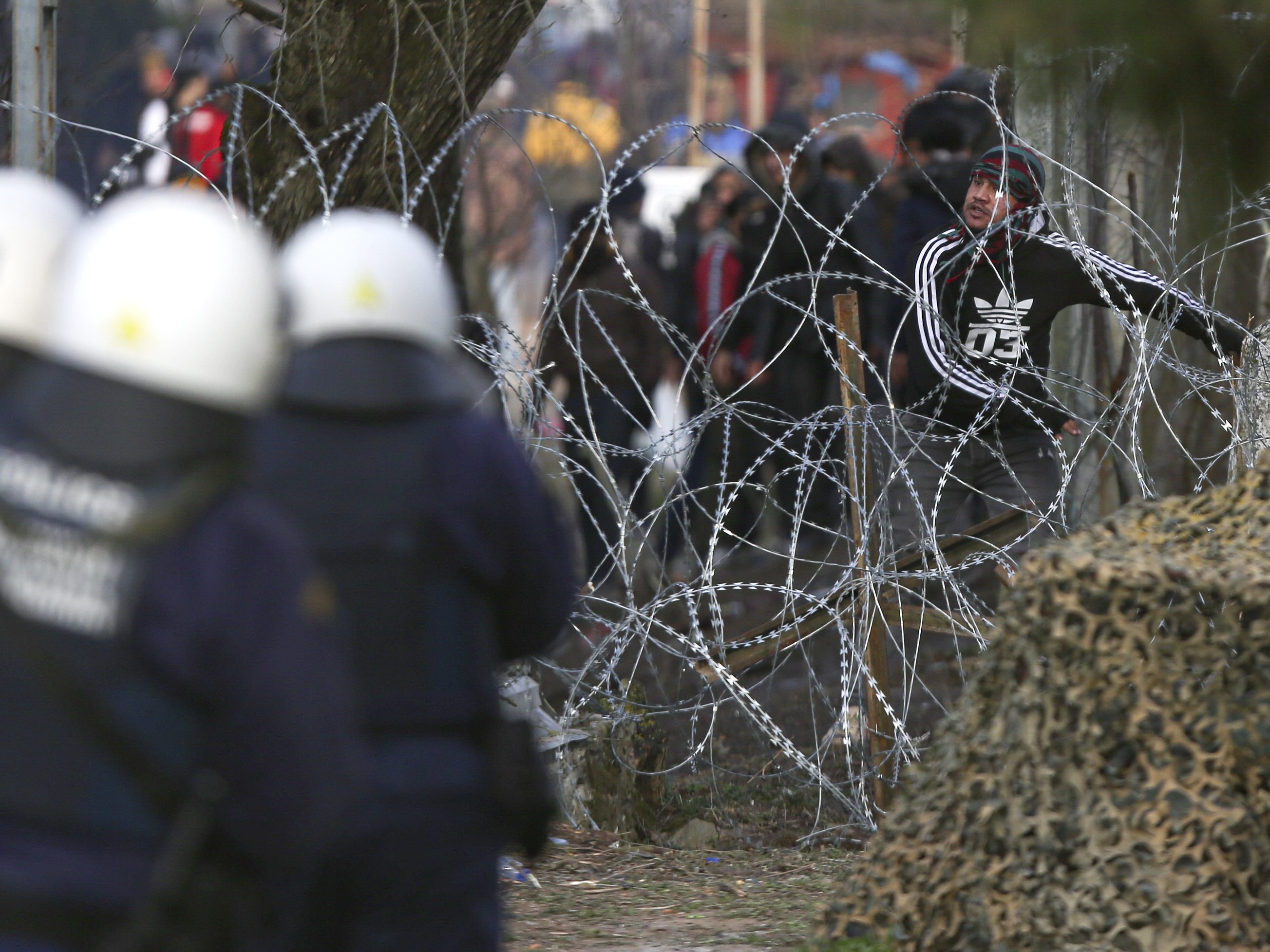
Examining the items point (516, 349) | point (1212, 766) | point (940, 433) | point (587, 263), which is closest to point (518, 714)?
point (516, 349)

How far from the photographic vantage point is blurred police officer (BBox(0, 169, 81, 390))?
1911 millimetres

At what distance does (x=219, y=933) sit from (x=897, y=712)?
15.6 feet

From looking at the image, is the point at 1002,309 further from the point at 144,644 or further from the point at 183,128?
the point at 183,128

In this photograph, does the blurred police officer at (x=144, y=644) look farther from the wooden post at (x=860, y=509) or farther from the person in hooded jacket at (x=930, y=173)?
the person in hooded jacket at (x=930, y=173)

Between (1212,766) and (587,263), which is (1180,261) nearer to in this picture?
(1212,766)

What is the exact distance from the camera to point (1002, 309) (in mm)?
5488

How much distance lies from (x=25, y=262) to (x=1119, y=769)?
2228 mm

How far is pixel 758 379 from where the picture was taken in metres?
8.83

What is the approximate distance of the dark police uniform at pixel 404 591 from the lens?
2094 millimetres

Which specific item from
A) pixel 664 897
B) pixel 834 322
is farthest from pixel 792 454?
pixel 834 322

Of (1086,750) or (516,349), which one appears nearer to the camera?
(1086,750)

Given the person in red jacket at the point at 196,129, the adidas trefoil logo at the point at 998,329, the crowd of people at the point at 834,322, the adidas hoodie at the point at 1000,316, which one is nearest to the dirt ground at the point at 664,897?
the crowd of people at the point at 834,322

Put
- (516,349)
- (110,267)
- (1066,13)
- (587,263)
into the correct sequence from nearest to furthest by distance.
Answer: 1. (110,267)
2. (1066,13)
3. (516,349)
4. (587,263)

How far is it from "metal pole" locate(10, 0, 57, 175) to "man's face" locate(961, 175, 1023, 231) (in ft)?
9.01
